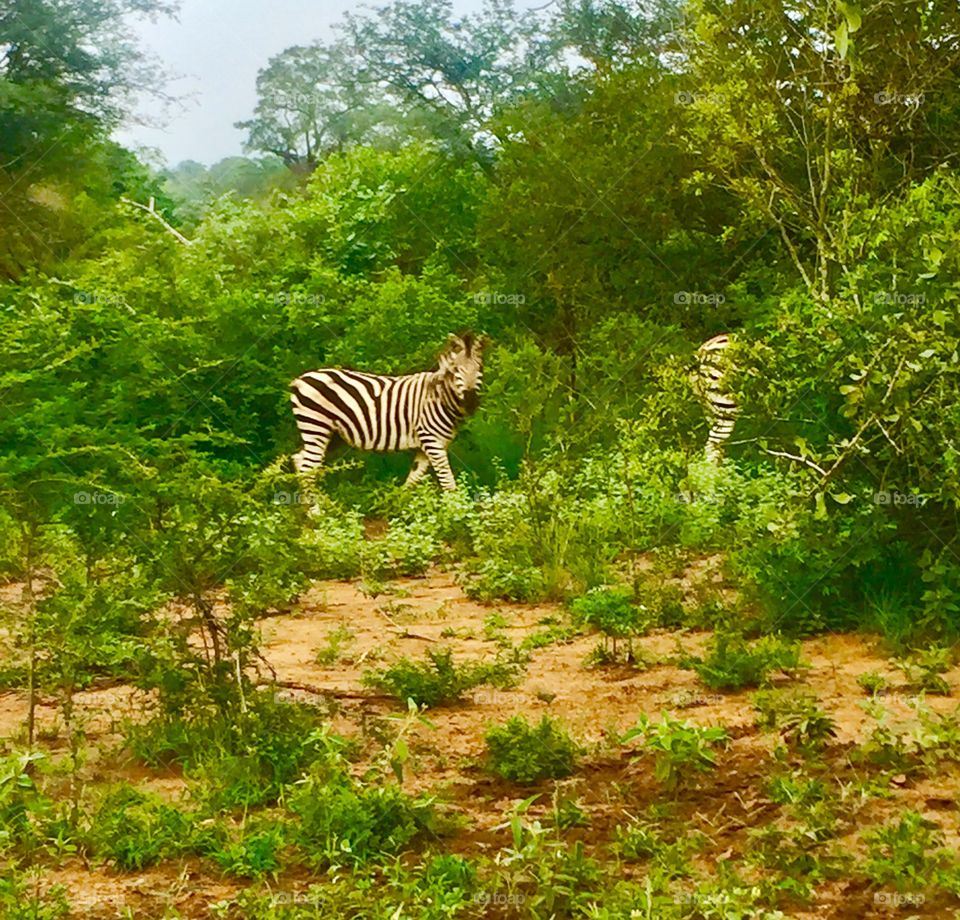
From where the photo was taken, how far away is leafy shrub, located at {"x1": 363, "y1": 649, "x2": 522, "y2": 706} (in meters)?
4.80

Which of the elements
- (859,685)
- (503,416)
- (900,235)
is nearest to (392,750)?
(859,685)

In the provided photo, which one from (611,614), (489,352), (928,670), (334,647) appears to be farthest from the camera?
(489,352)

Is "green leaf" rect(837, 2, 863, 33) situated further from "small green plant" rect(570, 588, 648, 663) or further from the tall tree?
the tall tree

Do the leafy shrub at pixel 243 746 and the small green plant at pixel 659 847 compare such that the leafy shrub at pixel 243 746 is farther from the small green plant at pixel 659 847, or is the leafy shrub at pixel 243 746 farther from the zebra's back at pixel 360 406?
the zebra's back at pixel 360 406

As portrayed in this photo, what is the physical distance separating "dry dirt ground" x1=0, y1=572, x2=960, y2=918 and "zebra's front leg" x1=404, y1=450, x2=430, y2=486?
2.98m

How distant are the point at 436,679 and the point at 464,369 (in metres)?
5.37

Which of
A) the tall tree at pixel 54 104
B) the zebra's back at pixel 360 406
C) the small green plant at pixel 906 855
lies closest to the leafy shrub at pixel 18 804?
the small green plant at pixel 906 855

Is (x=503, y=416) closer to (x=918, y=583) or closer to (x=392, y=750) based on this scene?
(x=918, y=583)

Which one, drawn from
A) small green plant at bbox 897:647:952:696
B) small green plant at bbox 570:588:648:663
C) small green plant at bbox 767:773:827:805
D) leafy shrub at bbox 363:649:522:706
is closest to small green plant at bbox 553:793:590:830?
small green plant at bbox 767:773:827:805

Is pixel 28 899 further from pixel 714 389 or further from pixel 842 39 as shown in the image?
pixel 714 389

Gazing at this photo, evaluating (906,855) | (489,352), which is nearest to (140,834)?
(906,855)

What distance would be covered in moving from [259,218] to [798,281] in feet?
17.2

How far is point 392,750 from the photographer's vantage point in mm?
3967

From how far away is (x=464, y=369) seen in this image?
9969 mm
